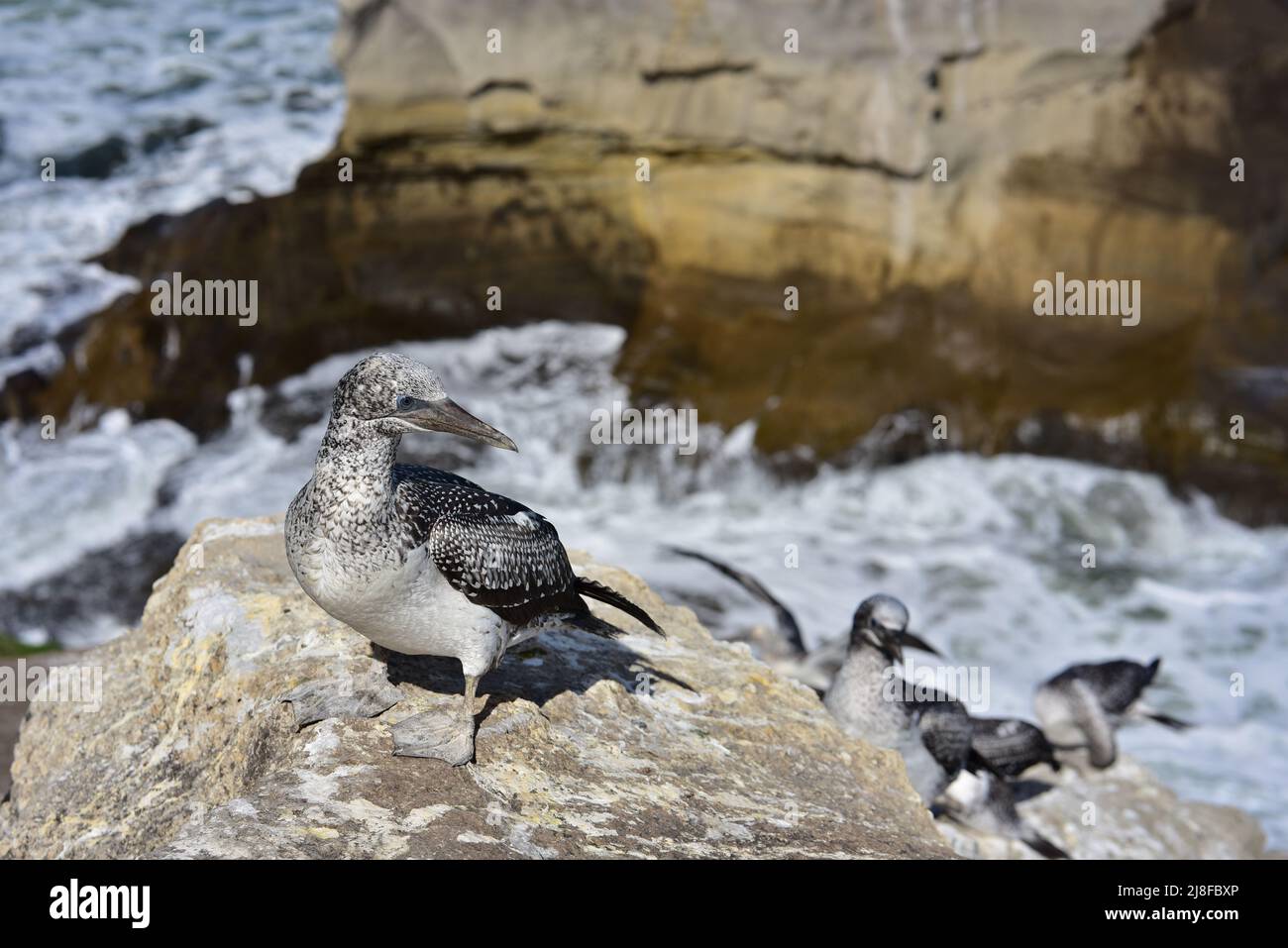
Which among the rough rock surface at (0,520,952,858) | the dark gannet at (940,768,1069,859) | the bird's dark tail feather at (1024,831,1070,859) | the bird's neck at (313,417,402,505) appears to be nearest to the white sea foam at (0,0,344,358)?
the rough rock surface at (0,520,952,858)

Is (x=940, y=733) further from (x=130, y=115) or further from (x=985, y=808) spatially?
(x=130, y=115)

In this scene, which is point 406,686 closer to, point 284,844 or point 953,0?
point 284,844

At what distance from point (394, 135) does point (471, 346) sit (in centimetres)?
297

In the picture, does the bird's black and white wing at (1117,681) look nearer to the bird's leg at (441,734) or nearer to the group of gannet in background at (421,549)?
the group of gannet in background at (421,549)

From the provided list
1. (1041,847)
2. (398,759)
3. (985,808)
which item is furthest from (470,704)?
(1041,847)

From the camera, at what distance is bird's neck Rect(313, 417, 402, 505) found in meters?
4.49

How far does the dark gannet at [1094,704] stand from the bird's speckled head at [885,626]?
232 cm

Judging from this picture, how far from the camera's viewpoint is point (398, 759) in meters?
4.59

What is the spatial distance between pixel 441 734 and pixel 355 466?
0.98 metres

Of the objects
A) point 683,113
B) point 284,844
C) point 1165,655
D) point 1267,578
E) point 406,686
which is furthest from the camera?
point 683,113

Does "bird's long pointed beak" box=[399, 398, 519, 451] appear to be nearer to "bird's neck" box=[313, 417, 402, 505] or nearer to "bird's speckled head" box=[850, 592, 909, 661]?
"bird's neck" box=[313, 417, 402, 505]

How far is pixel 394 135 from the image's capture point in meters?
17.5

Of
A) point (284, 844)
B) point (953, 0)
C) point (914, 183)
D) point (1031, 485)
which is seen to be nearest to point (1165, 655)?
point (1031, 485)

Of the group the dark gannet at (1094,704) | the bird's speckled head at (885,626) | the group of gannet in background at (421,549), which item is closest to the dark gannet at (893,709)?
the bird's speckled head at (885,626)
